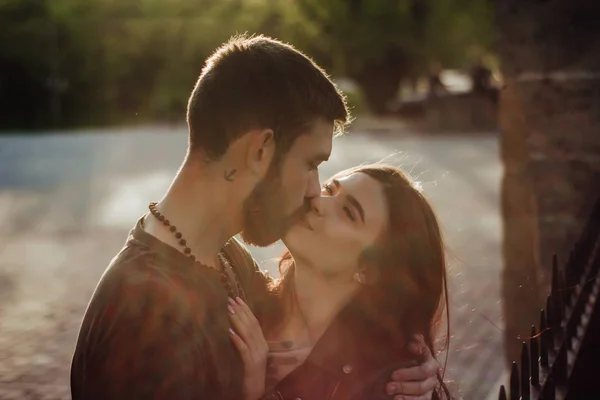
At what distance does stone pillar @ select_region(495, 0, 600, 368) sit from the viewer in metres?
5.54

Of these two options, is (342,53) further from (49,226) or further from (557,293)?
(557,293)

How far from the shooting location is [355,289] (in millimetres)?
3516

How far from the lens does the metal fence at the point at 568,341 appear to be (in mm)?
2980

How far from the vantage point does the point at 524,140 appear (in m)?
5.77

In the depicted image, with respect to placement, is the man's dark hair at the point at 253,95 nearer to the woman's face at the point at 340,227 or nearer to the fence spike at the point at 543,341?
the woman's face at the point at 340,227

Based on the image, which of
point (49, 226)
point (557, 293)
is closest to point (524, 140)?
point (557, 293)

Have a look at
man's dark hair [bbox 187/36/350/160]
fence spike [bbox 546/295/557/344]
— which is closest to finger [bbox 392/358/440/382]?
fence spike [bbox 546/295/557/344]

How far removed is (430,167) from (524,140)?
509 inches

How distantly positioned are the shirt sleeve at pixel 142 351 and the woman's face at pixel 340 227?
3.00ft

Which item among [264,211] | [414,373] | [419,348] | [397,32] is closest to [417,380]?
[414,373]

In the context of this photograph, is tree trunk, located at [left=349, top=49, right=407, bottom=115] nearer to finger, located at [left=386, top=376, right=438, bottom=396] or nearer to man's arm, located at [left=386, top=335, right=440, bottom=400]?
man's arm, located at [left=386, top=335, right=440, bottom=400]

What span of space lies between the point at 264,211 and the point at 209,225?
0.65ft

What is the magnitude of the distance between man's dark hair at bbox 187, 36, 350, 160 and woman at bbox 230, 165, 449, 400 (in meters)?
0.57

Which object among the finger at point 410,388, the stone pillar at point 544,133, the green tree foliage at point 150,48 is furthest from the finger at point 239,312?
the green tree foliage at point 150,48
